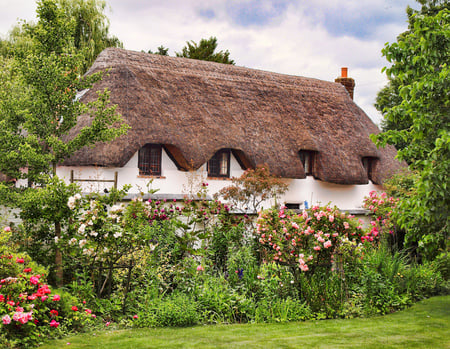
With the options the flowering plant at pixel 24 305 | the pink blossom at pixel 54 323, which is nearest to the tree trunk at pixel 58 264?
the flowering plant at pixel 24 305

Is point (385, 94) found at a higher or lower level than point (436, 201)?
higher

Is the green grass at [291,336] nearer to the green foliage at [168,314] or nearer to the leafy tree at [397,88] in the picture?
the green foliage at [168,314]

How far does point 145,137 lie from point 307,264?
30.0ft

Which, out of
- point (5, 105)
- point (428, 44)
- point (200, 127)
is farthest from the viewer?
point (200, 127)

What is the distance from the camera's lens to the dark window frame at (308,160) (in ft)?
72.1

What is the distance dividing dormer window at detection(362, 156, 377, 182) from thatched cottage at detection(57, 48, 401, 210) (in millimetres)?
48

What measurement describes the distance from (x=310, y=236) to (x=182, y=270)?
8.26ft

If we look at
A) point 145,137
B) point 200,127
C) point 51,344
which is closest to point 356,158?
point 200,127

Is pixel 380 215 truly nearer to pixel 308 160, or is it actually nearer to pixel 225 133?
pixel 225 133

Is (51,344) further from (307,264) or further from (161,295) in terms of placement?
(307,264)

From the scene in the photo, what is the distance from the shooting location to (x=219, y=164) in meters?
19.6

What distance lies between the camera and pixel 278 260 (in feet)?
31.8

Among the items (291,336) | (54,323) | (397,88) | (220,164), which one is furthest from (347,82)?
(54,323)

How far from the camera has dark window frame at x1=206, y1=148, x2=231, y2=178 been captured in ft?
63.6
